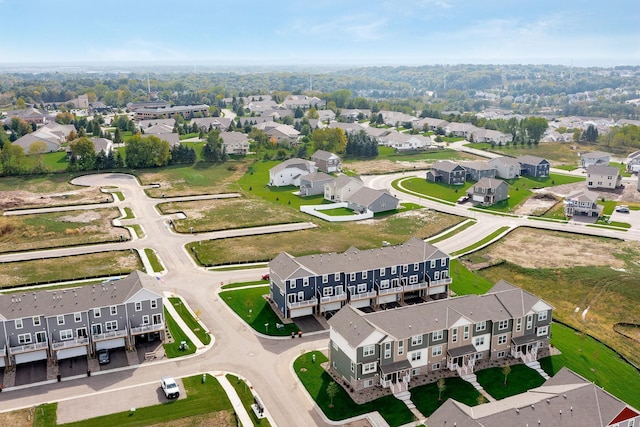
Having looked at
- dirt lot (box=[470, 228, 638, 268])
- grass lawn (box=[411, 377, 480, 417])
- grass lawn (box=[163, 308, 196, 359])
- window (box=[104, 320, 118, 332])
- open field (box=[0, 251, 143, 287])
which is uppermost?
window (box=[104, 320, 118, 332])

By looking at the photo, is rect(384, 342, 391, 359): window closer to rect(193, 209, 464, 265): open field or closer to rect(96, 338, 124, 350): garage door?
rect(96, 338, 124, 350): garage door

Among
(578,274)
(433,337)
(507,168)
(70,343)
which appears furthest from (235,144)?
(433,337)

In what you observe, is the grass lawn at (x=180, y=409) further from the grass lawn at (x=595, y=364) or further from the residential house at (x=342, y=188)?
the residential house at (x=342, y=188)

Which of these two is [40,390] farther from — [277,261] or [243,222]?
[243,222]

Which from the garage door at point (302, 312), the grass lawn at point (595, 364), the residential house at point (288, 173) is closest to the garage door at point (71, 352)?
the garage door at point (302, 312)

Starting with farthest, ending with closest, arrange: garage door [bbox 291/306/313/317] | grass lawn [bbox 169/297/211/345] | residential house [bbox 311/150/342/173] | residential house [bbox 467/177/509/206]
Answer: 1. residential house [bbox 311/150/342/173]
2. residential house [bbox 467/177/509/206]
3. garage door [bbox 291/306/313/317]
4. grass lawn [bbox 169/297/211/345]

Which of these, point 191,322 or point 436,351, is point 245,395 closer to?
point 191,322

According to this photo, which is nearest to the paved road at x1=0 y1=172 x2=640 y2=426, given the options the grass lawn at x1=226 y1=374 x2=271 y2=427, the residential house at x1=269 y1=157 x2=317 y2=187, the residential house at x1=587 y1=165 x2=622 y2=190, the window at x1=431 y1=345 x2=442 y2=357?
the grass lawn at x1=226 y1=374 x2=271 y2=427

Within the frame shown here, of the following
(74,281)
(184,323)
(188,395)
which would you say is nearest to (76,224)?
(74,281)
